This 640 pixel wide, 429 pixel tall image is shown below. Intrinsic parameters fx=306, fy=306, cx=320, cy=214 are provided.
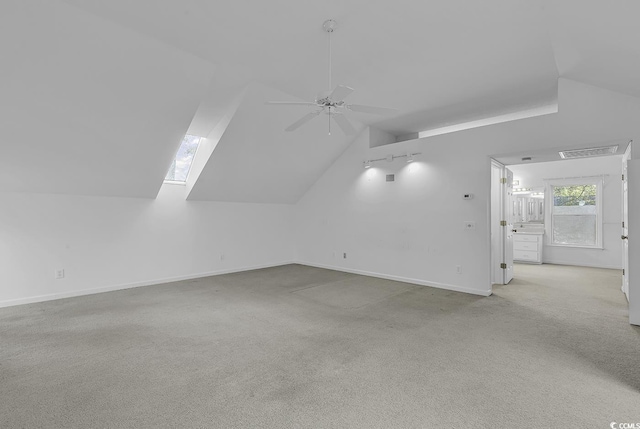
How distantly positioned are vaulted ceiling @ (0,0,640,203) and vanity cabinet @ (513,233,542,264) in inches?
166

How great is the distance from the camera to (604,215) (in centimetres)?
714

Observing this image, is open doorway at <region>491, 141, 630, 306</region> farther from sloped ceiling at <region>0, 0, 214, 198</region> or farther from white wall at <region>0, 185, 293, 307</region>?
sloped ceiling at <region>0, 0, 214, 198</region>

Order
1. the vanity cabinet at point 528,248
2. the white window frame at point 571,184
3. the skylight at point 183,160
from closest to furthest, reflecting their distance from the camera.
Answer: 1. the skylight at point 183,160
2. the white window frame at point 571,184
3. the vanity cabinet at point 528,248

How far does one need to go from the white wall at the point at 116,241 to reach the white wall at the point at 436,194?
6.63 ft

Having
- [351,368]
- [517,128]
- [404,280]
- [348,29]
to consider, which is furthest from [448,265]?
[348,29]

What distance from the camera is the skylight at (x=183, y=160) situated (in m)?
5.75

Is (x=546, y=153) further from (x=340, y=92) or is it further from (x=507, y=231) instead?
(x=340, y=92)

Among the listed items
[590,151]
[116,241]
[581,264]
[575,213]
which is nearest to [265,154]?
[116,241]

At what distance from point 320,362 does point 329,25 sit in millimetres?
3091

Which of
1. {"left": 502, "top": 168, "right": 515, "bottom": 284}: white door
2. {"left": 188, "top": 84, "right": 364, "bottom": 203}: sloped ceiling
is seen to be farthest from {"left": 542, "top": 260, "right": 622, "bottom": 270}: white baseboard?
{"left": 188, "top": 84, "right": 364, "bottom": 203}: sloped ceiling

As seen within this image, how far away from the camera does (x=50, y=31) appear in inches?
109

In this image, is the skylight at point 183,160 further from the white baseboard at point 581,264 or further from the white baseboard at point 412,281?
the white baseboard at point 581,264

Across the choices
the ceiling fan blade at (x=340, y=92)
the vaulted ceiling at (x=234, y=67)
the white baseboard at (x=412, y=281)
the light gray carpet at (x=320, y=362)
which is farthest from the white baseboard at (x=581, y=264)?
the ceiling fan blade at (x=340, y=92)

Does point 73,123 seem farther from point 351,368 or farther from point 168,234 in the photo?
point 351,368
